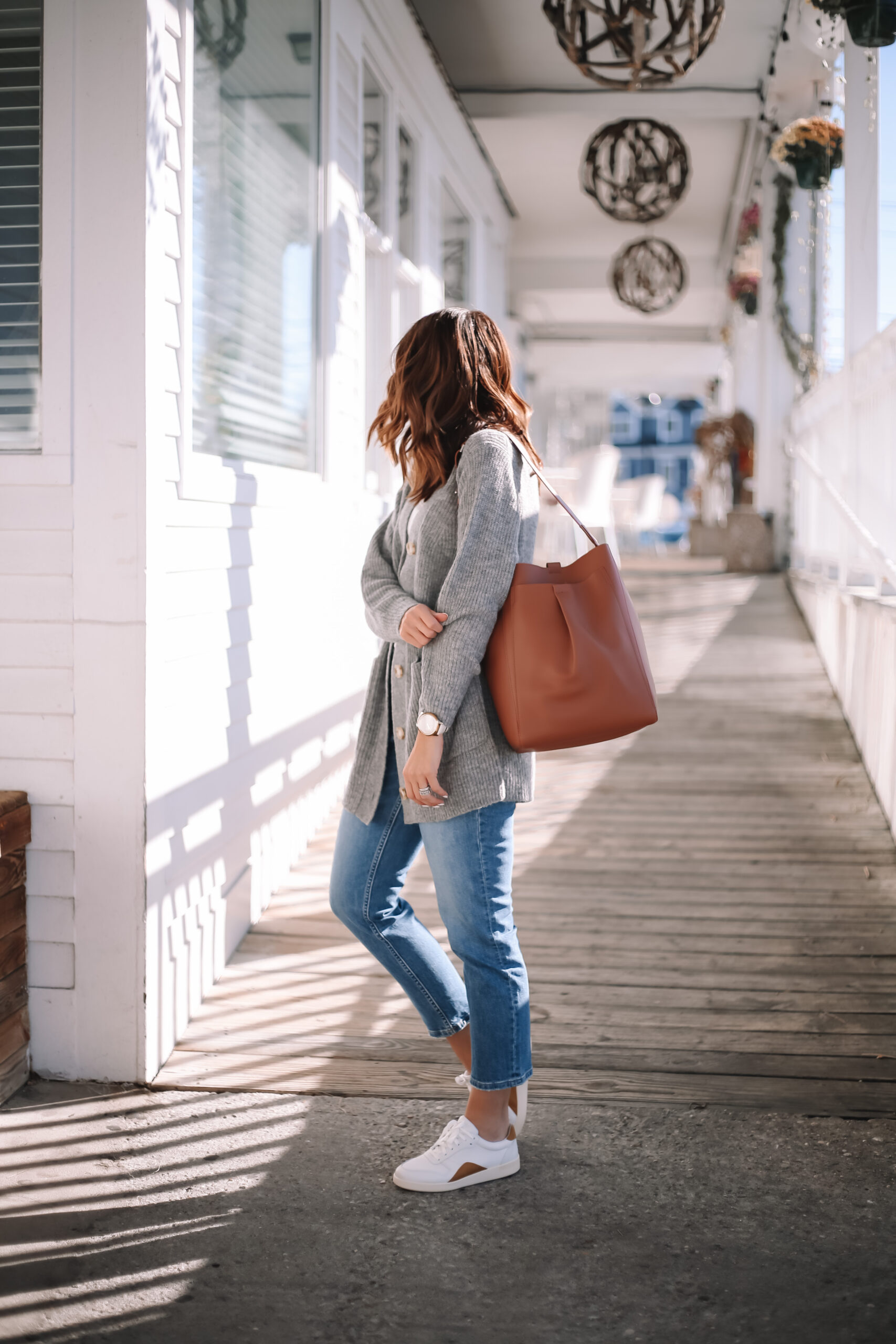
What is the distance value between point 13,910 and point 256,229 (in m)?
2.01

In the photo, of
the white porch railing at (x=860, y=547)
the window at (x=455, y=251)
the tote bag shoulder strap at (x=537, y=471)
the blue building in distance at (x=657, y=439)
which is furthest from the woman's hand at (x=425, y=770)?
the blue building in distance at (x=657, y=439)

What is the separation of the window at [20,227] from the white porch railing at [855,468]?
8.66ft

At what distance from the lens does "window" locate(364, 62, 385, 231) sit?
4891mm

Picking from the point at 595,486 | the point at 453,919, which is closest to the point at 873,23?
the point at 453,919

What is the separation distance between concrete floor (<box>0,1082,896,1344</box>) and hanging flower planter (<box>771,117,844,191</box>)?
16.6ft

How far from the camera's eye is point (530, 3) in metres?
6.39

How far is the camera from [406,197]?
228 inches

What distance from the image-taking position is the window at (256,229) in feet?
9.84

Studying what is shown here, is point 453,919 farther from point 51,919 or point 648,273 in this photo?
point 648,273

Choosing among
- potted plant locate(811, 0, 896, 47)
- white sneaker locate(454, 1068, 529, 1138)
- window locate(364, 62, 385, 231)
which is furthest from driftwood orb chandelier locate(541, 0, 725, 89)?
white sneaker locate(454, 1068, 529, 1138)

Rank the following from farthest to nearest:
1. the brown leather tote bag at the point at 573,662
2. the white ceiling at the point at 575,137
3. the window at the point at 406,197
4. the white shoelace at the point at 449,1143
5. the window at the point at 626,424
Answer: the window at the point at 626,424 < the white ceiling at the point at 575,137 < the window at the point at 406,197 < the white shoelace at the point at 449,1143 < the brown leather tote bag at the point at 573,662

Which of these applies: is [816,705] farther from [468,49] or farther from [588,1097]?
[468,49]

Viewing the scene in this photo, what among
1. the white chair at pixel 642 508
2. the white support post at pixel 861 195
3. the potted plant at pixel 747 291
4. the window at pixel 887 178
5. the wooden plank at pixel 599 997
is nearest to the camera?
the wooden plank at pixel 599 997

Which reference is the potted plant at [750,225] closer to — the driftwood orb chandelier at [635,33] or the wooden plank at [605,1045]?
the driftwood orb chandelier at [635,33]
